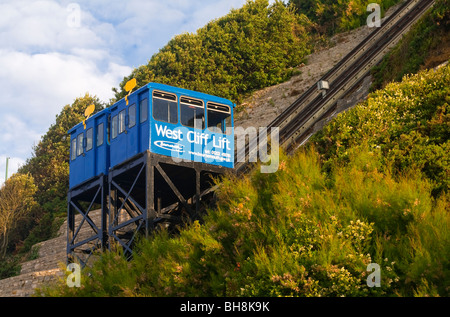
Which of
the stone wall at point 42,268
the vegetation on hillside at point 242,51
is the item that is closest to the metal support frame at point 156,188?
the stone wall at point 42,268

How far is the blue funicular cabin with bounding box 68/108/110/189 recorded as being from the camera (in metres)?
25.1

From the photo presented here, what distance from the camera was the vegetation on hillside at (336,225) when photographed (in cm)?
1445

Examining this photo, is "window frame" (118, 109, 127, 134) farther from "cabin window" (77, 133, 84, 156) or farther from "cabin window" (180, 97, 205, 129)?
"cabin window" (77, 133, 84, 156)

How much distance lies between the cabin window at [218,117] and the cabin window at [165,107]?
135 centimetres

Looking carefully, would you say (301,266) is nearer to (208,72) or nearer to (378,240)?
(378,240)

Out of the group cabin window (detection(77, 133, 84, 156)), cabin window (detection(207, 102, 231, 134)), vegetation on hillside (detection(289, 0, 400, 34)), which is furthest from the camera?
vegetation on hillside (detection(289, 0, 400, 34))

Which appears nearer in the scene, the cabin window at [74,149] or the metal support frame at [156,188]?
the metal support frame at [156,188]

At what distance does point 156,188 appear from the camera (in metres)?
24.5

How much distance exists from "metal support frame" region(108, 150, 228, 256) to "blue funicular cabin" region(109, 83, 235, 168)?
0.95ft

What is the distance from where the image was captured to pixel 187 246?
1761 centimetres

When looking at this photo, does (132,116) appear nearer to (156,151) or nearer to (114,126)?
(114,126)

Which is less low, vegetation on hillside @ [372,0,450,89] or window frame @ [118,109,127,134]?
vegetation on hillside @ [372,0,450,89]

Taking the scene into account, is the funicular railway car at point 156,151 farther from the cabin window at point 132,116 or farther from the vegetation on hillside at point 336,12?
the vegetation on hillside at point 336,12

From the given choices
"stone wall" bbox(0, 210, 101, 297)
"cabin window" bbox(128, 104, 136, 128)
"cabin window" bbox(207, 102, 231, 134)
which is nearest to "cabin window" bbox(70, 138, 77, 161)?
"stone wall" bbox(0, 210, 101, 297)
